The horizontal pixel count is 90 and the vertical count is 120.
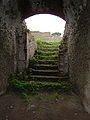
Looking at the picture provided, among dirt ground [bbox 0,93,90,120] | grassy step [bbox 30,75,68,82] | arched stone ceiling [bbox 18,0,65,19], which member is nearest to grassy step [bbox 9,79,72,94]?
dirt ground [bbox 0,93,90,120]

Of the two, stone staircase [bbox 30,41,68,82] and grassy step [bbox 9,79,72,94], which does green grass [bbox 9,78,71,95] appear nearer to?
grassy step [bbox 9,79,72,94]

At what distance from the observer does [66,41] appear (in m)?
6.03

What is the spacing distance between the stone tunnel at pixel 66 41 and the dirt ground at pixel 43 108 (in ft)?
1.00

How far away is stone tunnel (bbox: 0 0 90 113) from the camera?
3.38 metres

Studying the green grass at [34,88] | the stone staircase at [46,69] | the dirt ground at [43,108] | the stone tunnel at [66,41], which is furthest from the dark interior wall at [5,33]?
the stone staircase at [46,69]

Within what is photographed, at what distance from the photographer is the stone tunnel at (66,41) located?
3.38 meters

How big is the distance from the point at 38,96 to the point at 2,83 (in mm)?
1361

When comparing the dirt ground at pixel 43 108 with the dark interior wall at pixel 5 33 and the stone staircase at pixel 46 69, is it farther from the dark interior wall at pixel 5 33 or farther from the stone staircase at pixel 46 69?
the stone staircase at pixel 46 69

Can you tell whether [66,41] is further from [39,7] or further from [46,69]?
[39,7]

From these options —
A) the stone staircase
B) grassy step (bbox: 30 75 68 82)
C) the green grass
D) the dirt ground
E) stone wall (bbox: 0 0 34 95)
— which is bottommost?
the dirt ground

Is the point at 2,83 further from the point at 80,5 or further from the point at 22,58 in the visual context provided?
the point at 80,5

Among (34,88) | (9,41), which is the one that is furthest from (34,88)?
(9,41)

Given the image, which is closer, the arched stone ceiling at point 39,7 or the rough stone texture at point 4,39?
the rough stone texture at point 4,39

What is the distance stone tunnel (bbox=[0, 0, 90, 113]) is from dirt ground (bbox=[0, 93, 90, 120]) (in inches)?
12.0
